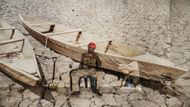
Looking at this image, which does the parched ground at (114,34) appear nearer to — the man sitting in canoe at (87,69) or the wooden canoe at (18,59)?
the man sitting in canoe at (87,69)

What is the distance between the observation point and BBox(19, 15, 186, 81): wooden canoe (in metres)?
4.68

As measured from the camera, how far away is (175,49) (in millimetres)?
7266

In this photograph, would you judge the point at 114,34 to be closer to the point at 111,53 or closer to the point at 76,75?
the point at 111,53

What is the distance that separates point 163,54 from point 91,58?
2.85 meters

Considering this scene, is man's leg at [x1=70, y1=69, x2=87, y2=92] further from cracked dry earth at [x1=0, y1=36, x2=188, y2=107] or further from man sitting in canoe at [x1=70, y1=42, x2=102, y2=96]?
cracked dry earth at [x1=0, y1=36, x2=188, y2=107]

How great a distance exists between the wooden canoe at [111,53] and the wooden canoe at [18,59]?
0.57 meters

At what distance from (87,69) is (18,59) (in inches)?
64.4

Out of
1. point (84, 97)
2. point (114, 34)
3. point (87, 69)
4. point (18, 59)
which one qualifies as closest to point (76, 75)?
point (87, 69)

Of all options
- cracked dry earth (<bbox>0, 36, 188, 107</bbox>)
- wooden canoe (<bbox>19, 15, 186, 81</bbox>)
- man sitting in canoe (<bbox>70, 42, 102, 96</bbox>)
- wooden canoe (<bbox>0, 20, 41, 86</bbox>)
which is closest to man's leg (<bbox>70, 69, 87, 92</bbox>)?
man sitting in canoe (<bbox>70, 42, 102, 96</bbox>)

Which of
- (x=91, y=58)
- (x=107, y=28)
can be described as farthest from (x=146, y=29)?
(x=91, y=58)

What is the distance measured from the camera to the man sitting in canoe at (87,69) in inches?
187

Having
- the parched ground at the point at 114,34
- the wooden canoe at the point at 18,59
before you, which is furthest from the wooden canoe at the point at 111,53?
the wooden canoe at the point at 18,59

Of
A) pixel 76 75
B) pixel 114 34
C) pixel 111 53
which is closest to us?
pixel 76 75

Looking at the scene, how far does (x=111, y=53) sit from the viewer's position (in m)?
5.90
